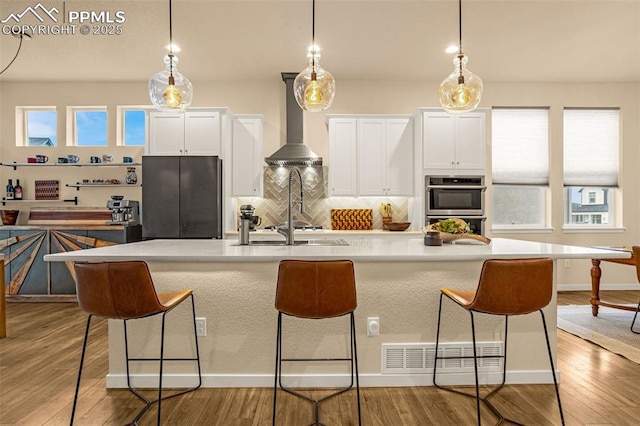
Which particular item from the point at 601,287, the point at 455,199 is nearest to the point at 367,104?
the point at 455,199

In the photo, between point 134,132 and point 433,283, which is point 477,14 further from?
point 134,132

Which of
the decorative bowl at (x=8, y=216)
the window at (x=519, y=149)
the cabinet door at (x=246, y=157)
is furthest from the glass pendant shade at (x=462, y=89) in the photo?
the decorative bowl at (x=8, y=216)

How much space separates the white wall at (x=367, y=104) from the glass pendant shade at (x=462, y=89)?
8.93 feet

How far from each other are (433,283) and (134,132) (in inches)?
202

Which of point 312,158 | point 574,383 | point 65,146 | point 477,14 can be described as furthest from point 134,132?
point 574,383

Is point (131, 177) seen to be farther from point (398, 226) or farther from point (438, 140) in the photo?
point (438, 140)

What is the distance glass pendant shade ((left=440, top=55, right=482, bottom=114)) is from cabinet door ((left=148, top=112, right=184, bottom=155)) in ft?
11.3

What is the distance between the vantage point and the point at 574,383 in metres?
2.58

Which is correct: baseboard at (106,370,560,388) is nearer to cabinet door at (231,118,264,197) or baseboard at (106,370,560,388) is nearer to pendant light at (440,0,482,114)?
pendant light at (440,0,482,114)

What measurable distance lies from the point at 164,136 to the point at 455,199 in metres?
3.91

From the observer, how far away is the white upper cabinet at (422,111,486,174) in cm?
494

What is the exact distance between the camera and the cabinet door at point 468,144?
4973mm

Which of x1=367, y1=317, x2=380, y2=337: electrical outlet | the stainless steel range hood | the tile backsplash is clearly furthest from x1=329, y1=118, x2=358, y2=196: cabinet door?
x1=367, y1=317, x2=380, y2=337: electrical outlet

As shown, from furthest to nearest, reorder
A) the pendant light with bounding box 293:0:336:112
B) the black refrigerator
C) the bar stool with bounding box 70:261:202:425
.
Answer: the black refrigerator < the pendant light with bounding box 293:0:336:112 < the bar stool with bounding box 70:261:202:425
